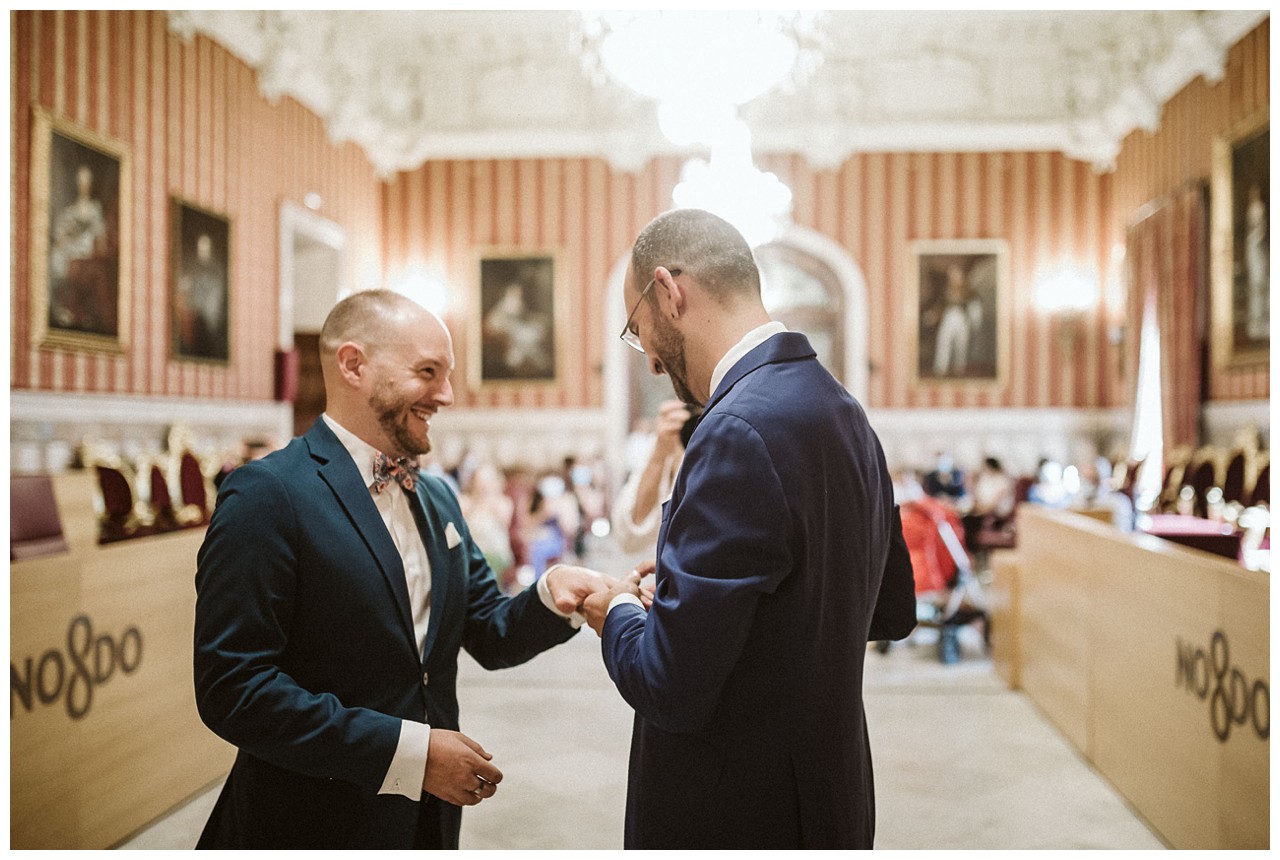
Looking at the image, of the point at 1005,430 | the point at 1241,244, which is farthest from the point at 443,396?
the point at 1005,430

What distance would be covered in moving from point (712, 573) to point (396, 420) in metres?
0.73

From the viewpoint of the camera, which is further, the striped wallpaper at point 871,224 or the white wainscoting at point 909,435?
the striped wallpaper at point 871,224

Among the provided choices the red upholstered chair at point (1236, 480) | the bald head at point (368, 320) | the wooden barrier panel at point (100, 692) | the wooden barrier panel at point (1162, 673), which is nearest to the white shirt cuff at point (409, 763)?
the bald head at point (368, 320)

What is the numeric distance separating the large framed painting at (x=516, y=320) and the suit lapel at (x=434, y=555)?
9514mm

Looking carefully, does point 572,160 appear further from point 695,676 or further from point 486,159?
point 695,676

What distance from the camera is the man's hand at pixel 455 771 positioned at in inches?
63.3

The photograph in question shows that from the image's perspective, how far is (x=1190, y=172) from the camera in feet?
28.9

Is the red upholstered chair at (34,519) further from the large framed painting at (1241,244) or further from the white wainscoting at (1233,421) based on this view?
the white wainscoting at (1233,421)

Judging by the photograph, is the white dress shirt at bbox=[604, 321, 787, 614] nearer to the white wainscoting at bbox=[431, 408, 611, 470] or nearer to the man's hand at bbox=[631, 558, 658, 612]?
the man's hand at bbox=[631, 558, 658, 612]

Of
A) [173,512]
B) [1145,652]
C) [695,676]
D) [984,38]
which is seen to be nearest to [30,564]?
[695,676]

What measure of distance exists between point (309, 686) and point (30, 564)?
1623 mm

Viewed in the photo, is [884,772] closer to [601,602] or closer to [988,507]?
[601,602]

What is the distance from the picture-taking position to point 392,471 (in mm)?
1793

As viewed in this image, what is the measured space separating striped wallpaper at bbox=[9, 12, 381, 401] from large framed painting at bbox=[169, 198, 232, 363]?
0.08m
